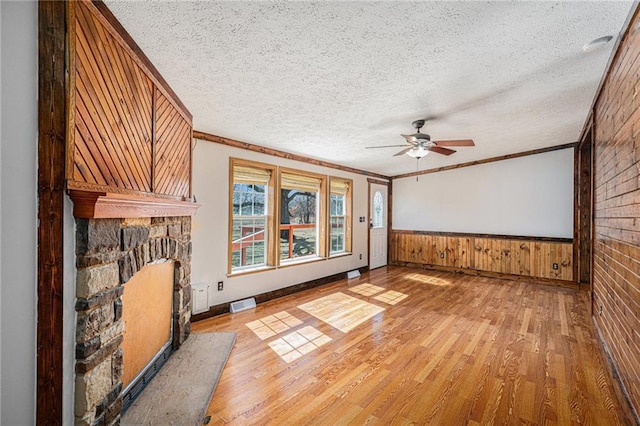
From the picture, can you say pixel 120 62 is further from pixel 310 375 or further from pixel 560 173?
pixel 560 173

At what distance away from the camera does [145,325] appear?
81.2 inches

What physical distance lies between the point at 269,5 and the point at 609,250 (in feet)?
10.6

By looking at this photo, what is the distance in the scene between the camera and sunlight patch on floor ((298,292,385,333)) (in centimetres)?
329

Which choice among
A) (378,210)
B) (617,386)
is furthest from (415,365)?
(378,210)

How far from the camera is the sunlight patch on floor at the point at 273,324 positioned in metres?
3.01

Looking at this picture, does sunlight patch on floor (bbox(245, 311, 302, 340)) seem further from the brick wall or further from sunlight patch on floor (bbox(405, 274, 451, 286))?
sunlight patch on floor (bbox(405, 274, 451, 286))

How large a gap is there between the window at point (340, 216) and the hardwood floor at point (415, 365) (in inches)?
66.3

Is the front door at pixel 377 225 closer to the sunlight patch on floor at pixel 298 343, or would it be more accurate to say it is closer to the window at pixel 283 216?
the window at pixel 283 216

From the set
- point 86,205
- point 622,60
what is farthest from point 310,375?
point 622,60

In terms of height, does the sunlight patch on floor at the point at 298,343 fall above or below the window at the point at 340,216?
below

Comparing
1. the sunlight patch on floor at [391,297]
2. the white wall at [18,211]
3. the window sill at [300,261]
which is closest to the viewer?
the white wall at [18,211]

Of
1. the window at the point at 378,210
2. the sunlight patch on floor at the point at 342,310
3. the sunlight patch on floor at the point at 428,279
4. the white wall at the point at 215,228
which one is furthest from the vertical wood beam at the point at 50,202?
the window at the point at 378,210

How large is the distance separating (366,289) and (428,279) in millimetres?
1527

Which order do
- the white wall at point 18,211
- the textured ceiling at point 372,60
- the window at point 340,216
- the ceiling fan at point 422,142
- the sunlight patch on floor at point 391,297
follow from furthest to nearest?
the window at point 340,216
the sunlight patch on floor at point 391,297
the ceiling fan at point 422,142
the textured ceiling at point 372,60
the white wall at point 18,211
